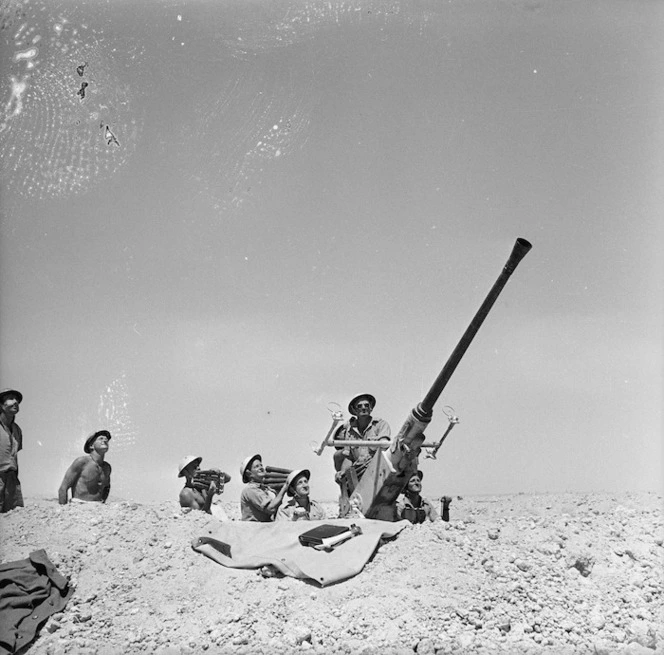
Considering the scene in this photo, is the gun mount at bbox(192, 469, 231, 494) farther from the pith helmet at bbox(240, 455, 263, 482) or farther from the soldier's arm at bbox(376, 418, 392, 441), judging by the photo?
the soldier's arm at bbox(376, 418, 392, 441)

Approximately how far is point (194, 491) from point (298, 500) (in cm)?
144

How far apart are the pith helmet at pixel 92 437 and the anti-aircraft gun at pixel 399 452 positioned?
2720 millimetres

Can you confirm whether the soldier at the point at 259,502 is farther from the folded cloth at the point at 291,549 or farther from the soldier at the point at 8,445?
the soldier at the point at 8,445

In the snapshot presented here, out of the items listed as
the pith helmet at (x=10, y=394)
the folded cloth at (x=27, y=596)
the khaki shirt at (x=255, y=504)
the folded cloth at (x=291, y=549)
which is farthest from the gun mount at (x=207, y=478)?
the folded cloth at (x=27, y=596)

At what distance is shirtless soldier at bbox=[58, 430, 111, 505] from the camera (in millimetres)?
8945

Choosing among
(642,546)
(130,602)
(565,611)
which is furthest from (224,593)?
(642,546)

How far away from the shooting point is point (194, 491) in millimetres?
9180

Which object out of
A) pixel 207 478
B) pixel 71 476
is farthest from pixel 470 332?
pixel 71 476

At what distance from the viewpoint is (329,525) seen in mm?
7086

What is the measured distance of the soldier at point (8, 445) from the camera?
8.62 metres

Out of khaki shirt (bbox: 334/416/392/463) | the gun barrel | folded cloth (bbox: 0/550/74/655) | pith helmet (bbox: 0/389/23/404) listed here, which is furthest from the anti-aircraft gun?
pith helmet (bbox: 0/389/23/404)

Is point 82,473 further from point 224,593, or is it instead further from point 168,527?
point 224,593

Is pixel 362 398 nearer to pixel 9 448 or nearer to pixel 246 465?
pixel 246 465

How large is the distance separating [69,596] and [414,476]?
13.7 ft
